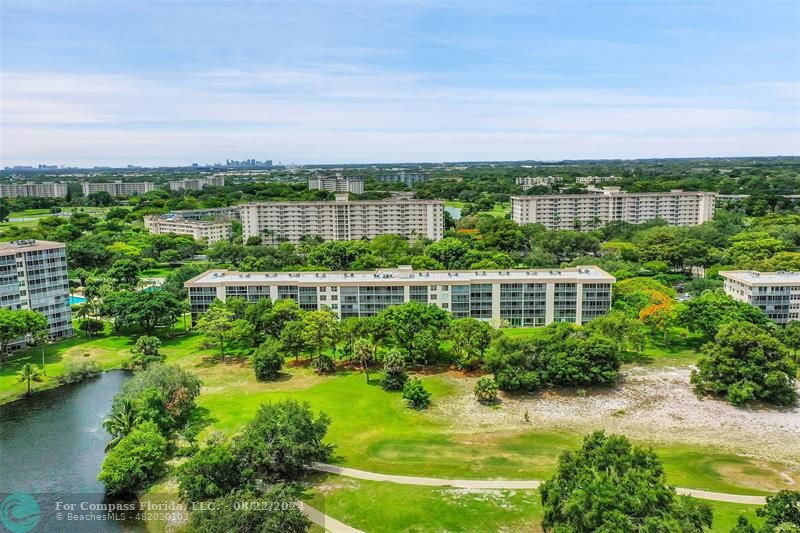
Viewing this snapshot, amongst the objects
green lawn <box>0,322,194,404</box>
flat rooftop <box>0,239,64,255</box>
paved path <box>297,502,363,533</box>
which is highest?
flat rooftop <box>0,239,64,255</box>

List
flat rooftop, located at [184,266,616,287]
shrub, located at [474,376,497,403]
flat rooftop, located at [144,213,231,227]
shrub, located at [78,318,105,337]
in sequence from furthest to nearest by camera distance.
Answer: flat rooftop, located at [144,213,231,227], shrub, located at [78,318,105,337], flat rooftop, located at [184,266,616,287], shrub, located at [474,376,497,403]

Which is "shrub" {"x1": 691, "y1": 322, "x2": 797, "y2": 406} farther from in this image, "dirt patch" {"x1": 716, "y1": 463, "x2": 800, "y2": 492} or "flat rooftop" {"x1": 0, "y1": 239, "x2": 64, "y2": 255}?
"flat rooftop" {"x1": 0, "y1": 239, "x2": 64, "y2": 255}

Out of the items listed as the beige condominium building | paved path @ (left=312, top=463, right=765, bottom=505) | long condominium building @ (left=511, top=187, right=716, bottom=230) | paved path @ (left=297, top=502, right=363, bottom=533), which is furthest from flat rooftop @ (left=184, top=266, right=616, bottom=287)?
long condominium building @ (left=511, top=187, right=716, bottom=230)

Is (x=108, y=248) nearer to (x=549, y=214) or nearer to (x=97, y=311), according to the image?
(x=97, y=311)

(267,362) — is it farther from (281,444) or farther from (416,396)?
(281,444)

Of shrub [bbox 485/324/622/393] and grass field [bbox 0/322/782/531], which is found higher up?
shrub [bbox 485/324/622/393]

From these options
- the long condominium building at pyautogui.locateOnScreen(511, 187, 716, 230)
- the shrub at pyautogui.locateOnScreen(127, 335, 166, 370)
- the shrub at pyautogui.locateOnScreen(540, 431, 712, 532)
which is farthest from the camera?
the long condominium building at pyautogui.locateOnScreen(511, 187, 716, 230)

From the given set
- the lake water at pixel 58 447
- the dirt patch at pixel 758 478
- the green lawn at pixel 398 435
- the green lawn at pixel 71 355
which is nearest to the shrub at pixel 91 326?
the green lawn at pixel 71 355
